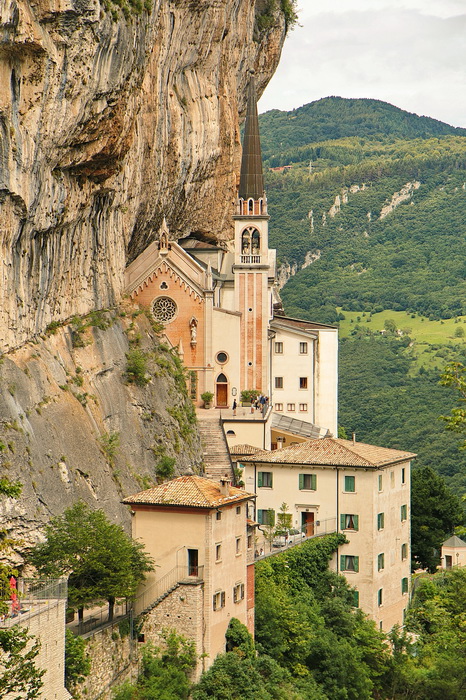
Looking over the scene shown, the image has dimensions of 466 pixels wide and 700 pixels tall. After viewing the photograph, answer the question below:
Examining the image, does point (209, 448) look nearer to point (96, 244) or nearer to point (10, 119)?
point (96, 244)

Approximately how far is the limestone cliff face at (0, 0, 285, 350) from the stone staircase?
10.0 m

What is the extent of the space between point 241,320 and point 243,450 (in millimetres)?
11017

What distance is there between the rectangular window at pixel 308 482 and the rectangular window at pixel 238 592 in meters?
15.4

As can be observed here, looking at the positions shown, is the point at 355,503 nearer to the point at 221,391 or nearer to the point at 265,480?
the point at 265,480

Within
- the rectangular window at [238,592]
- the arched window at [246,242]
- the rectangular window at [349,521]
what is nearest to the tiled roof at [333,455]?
the rectangular window at [349,521]

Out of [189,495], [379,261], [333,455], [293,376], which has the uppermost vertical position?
[379,261]

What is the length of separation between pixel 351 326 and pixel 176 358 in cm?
8548

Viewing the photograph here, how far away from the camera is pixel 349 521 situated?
203ft

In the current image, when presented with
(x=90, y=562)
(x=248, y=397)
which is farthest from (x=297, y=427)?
(x=90, y=562)

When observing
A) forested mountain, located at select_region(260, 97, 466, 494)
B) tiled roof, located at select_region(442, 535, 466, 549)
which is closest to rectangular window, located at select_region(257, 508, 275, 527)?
tiled roof, located at select_region(442, 535, 466, 549)

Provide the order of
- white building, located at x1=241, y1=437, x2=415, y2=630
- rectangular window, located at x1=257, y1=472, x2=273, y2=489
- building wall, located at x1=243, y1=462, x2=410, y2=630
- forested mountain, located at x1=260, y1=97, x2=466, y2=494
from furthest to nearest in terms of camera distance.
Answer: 1. forested mountain, located at x1=260, y1=97, x2=466, y2=494
2. rectangular window, located at x1=257, y1=472, x2=273, y2=489
3. white building, located at x1=241, y1=437, x2=415, y2=630
4. building wall, located at x1=243, y1=462, x2=410, y2=630

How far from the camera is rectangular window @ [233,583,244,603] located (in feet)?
156

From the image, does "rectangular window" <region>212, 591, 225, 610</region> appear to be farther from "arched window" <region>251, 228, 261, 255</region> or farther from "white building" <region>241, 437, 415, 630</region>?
"arched window" <region>251, 228, 261, 255</region>

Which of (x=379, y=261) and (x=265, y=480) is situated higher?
(x=379, y=261)
